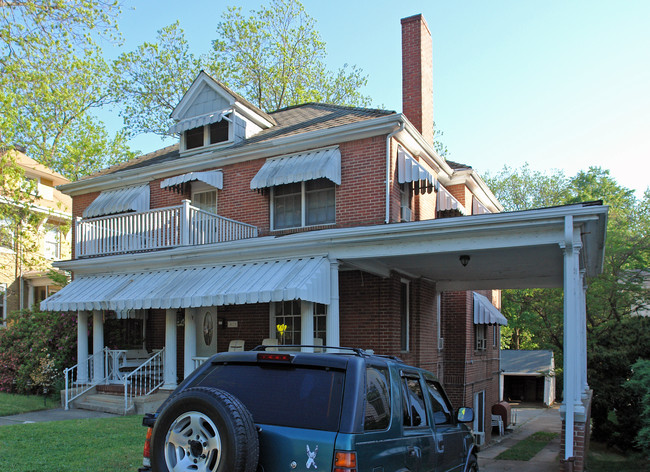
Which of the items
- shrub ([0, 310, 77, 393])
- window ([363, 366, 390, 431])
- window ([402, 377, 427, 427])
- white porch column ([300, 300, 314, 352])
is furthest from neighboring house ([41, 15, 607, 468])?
window ([363, 366, 390, 431])

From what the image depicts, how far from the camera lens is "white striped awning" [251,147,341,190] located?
13.5 metres

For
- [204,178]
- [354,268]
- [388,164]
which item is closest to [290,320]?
[354,268]

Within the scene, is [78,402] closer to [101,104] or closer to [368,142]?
[368,142]

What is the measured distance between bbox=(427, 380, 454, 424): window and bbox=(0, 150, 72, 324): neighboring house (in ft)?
65.0

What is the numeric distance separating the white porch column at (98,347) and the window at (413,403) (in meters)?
11.5

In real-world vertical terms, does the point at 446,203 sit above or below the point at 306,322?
above

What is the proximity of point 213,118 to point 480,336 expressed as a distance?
1109 cm

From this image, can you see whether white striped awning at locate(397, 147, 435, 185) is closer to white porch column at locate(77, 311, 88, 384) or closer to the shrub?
white porch column at locate(77, 311, 88, 384)

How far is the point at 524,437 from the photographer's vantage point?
70.1 ft

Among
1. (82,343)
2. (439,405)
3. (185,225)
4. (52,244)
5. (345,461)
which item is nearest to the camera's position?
(345,461)

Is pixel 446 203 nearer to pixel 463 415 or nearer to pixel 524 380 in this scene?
pixel 463 415

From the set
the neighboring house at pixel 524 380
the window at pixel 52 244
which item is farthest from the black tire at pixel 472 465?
the neighboring house at pixel 524 380

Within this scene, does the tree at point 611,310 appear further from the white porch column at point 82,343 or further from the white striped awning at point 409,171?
the white porch column at point 82,343

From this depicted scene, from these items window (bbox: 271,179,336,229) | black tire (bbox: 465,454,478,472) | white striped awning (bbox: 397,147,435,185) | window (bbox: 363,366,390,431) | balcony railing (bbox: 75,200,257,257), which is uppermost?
white striped awning (bbox: 397,147,435,185)
